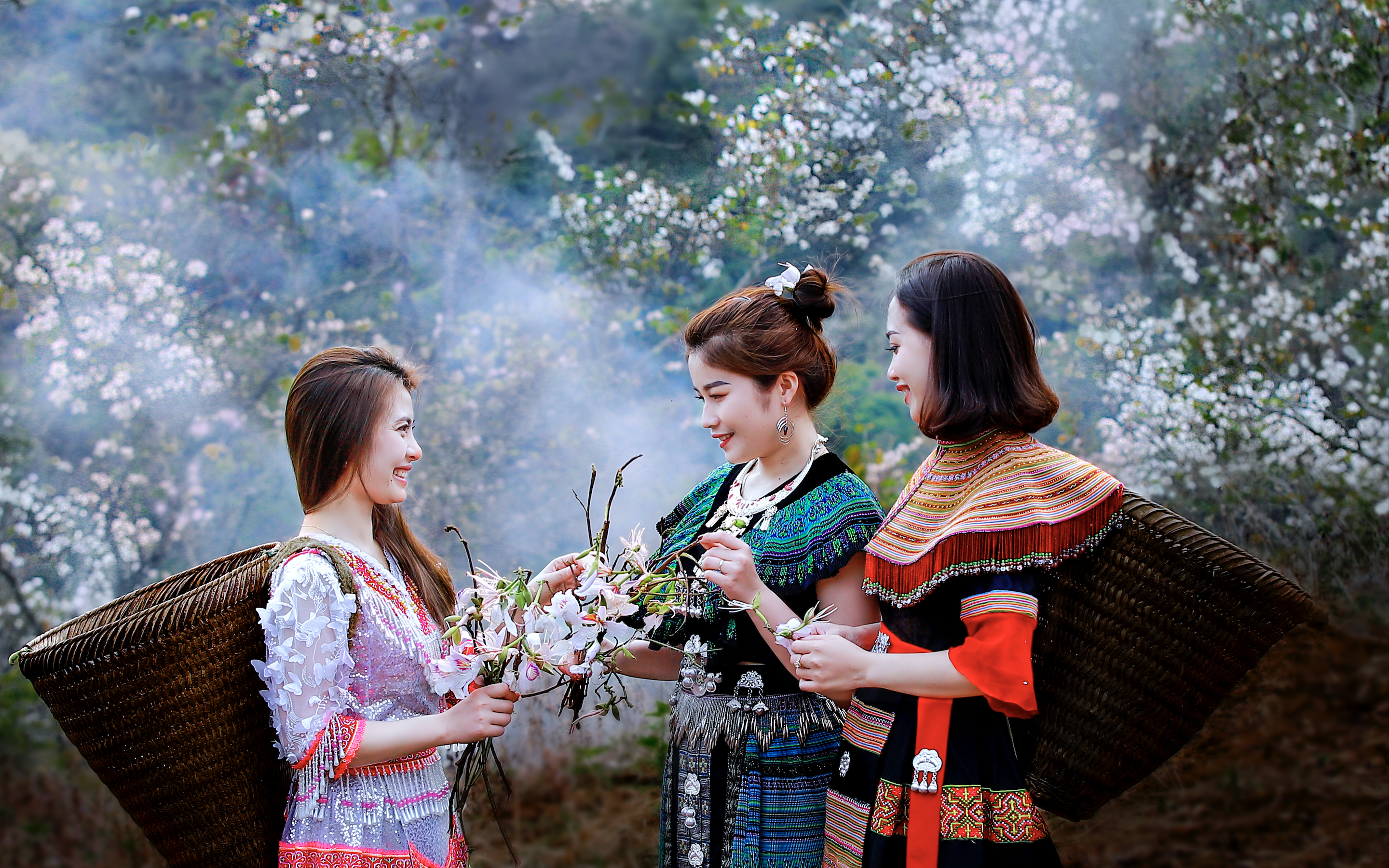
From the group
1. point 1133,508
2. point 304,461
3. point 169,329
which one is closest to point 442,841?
point 304,461

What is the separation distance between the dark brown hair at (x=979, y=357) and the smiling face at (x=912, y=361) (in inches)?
0.5

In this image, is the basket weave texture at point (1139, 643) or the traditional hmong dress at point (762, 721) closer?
the basket weave texture at point (1139, 643)

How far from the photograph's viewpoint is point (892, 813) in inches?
66.1

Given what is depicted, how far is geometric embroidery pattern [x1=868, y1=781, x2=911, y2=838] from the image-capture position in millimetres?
1675

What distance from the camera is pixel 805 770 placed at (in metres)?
1.95

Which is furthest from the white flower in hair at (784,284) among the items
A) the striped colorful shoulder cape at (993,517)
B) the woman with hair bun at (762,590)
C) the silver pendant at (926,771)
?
the silver pendant at (926,771)

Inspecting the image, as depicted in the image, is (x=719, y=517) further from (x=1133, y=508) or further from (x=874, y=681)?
(x=1133, y=508)

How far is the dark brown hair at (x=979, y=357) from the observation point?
1.73 meters

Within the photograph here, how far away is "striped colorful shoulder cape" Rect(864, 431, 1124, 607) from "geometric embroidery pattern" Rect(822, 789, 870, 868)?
1.22 feet

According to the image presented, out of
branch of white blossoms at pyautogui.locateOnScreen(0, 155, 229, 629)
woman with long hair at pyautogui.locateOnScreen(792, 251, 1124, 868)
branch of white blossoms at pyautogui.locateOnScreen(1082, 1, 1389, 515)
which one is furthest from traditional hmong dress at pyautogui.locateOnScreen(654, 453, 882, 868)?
Result: branch of white blossoms at pyautogui.locateOnScreen(0, 155, 229, 629)

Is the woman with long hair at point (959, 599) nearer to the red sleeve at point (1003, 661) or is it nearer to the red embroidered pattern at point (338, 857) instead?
the red sleeve at point (1003, 661)

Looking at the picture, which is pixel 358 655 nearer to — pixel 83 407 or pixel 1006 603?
pixel 1006 603

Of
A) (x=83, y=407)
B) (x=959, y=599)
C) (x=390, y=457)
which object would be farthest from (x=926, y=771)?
(x=83, y=407)

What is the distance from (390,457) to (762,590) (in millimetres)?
766
